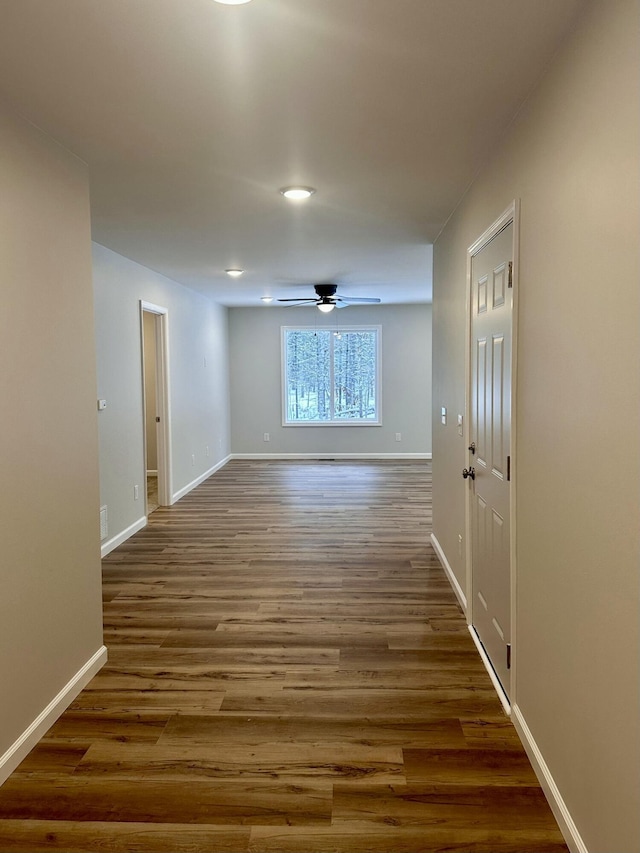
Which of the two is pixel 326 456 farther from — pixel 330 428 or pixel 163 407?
pixel 163 407

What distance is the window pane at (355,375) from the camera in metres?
9.77

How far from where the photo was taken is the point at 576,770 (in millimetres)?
1729

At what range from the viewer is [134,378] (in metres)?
5.44

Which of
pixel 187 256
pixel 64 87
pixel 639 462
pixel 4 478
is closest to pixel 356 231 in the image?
pixel 187 256

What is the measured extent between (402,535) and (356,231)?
265cm

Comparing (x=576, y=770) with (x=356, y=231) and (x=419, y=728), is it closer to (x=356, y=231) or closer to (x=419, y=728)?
(x=419, y=728)

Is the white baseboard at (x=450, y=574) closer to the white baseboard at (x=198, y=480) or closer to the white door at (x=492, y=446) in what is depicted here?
the white door at (x=492, y=446)

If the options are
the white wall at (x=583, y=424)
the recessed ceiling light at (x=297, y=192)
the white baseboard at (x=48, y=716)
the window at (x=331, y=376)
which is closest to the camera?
the white wall at (x=583, y=424)

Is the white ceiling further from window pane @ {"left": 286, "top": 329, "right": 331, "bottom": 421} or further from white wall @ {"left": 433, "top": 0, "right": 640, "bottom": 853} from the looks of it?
window pane @ {"left": 286, "top": 329, "right": 331, "bottom": 421}

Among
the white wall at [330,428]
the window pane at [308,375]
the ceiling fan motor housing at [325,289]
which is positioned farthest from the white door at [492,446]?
the window pane at [308,375]

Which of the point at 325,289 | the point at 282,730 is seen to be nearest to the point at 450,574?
the point at 282,730

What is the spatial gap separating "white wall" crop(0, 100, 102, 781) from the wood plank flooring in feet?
0.94

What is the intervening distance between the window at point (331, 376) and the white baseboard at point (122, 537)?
450 centimetres

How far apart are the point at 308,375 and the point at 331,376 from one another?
1.29ft
